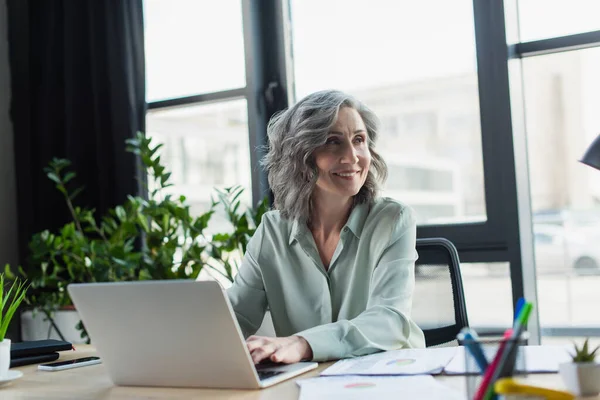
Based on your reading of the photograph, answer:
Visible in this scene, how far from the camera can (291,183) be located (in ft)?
6.77

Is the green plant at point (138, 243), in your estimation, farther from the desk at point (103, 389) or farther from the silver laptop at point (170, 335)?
the silver laptop at point (170, 335)

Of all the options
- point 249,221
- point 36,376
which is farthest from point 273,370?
point 249,221

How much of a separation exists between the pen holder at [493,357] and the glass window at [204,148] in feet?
8.14

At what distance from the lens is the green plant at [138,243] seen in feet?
9.68

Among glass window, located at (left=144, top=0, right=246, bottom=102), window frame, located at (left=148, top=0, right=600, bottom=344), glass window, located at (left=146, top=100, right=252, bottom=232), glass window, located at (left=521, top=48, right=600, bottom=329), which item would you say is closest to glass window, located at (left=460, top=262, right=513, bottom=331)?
window frame, located at (left=148, top=0, right=600, bottom=344)

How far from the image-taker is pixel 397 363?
1321mm

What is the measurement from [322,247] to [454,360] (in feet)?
2.45

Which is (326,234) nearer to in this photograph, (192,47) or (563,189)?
(563,189)

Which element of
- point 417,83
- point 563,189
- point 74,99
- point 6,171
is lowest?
point 563,189

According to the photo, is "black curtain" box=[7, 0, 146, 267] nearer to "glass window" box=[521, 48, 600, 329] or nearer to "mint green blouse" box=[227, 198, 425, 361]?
"mint green blouse" box=[227, 198, 425, 361]

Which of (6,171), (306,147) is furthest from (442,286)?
(6,171)

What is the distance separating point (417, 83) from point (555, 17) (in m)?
0.57

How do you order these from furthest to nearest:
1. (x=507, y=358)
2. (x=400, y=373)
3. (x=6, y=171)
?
(x=6, y=171) → (x=400, y=373) → (x=507, y=358)

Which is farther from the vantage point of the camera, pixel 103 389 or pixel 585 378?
pixel 103 389
